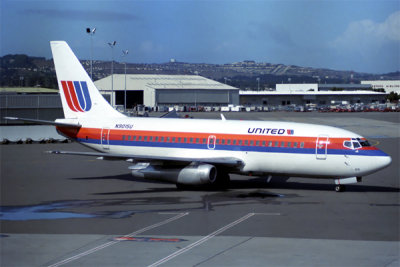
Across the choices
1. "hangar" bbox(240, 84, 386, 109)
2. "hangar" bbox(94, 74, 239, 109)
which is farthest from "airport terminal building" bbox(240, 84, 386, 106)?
"hangar" bbox(94, 74, 239, 109)

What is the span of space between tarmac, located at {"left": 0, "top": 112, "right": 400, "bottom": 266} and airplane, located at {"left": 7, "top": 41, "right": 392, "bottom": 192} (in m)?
1.11

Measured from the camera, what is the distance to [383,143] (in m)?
57.0

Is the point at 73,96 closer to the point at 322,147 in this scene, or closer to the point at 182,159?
the point at 182,159

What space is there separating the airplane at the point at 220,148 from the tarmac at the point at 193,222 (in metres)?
1.11

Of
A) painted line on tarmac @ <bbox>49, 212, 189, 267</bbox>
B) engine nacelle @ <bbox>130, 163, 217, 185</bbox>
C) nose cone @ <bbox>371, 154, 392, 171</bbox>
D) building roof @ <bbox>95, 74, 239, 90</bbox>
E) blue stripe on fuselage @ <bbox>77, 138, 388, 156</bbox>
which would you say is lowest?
painted line on tarmac @ <bbox>49, 212, 189, 267</bbox>

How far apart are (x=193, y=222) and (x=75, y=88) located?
1808cm

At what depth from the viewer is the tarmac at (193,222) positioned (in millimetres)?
Answer: 17047

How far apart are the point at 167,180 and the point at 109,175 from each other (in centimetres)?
721

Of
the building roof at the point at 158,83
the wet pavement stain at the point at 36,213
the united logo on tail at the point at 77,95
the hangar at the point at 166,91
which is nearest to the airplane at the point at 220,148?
the united logo on tail at the point at 77,95

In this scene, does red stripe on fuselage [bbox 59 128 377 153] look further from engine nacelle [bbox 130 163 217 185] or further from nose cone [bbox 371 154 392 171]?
engine nacelle [bbox 130 163 217 185]

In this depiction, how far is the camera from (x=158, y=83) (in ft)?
534

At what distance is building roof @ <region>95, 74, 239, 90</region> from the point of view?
14650 cm

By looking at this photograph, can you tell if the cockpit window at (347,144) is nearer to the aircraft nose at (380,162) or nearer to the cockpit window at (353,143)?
the cockpit window at (353,143)

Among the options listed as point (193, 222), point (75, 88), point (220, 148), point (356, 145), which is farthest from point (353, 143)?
point (75, 88)
